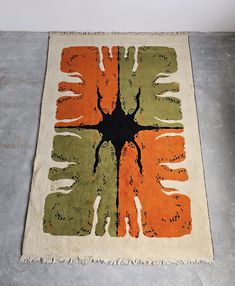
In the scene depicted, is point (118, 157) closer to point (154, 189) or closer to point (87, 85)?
point (154, 189)

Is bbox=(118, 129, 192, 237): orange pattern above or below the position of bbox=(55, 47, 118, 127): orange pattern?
below

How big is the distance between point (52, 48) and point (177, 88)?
603 millimetres

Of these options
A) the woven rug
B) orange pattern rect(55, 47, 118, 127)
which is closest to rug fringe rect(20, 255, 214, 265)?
the woven rug

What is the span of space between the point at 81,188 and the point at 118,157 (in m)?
0.19

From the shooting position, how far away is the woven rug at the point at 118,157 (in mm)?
1394

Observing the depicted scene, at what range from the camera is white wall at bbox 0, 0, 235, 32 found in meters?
1.75

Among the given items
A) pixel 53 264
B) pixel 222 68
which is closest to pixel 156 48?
pixel 222 68

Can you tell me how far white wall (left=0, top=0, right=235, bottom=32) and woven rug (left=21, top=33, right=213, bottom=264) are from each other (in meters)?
0.05

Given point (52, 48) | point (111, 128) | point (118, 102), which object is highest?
point (52, 48)

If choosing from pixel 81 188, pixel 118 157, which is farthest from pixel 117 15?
pixel 81 188

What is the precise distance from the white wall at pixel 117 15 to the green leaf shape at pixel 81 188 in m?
0.54

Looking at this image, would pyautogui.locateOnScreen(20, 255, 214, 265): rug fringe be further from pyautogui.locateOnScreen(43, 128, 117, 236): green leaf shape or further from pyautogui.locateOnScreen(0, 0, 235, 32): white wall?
pyautogui.locateOnScreen(0, 0, 235, 32): white wall

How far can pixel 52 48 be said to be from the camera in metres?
1.85

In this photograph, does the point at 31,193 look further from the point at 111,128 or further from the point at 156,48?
the point at 156,48
